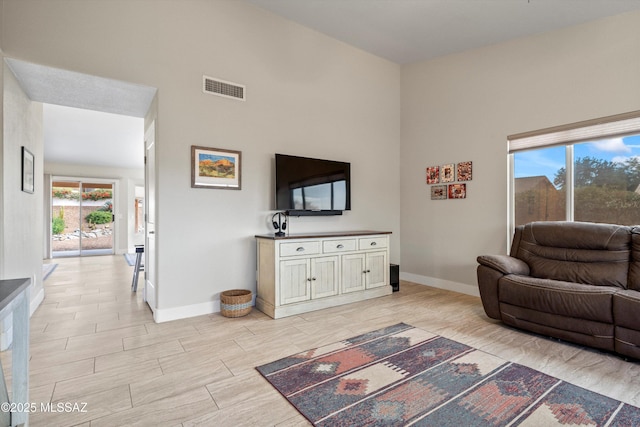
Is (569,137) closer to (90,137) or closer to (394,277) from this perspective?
(394,277)

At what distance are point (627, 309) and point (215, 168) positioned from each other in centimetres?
374

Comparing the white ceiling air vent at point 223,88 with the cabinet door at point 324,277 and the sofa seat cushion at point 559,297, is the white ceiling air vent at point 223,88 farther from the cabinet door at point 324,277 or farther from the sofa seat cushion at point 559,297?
the sofa seat cushion at point 559,297

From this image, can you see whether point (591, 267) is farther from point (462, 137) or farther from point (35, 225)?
point (35, 225)

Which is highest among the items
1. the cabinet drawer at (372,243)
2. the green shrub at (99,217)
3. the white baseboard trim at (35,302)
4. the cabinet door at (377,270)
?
the green shrub at (99,217)

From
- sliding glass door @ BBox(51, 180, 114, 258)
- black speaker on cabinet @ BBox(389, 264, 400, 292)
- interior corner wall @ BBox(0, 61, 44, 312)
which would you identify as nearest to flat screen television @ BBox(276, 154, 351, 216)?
black speaker on cabinet @ BBox(389, 264, 400, 292)

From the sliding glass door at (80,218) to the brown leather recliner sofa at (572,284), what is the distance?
9.90 m

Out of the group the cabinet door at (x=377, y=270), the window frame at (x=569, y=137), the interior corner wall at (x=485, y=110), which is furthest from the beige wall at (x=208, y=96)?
the window frame at (x=569, y=137)

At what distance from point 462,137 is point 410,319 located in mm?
2655

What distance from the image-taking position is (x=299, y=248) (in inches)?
133

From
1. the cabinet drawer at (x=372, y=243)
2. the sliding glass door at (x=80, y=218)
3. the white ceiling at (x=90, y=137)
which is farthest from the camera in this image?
the sliding glass door at (x=80, y=218)

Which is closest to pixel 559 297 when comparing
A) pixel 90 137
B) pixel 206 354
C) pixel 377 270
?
pixel 377 270

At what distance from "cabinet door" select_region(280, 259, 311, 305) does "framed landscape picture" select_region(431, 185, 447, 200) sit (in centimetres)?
232

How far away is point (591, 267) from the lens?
9.43ft

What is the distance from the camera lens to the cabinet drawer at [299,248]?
10.7 ft
